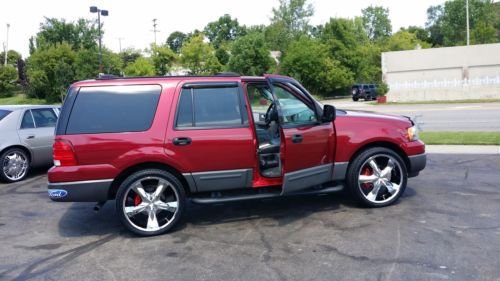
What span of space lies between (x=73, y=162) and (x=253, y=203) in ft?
8.65

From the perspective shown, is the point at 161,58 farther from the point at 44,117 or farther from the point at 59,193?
the point at 59,193

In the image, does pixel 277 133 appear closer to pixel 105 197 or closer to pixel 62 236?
pixel 105 197

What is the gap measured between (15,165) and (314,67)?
45703 millimetres

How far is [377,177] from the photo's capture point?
6.20m

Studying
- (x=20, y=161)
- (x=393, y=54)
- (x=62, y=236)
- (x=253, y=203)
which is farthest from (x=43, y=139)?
(x=393, y=54)

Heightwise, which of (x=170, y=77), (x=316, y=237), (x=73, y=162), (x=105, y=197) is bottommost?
(x=316, y=237)

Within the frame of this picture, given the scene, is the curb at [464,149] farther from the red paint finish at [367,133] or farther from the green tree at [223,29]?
the green tree at [223,29]

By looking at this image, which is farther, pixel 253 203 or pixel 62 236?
pixel 253 203

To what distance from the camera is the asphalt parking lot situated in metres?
4.30

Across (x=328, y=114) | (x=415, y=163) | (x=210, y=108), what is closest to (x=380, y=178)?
(x=415, y=163)

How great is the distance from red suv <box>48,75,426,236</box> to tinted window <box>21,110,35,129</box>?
472cm

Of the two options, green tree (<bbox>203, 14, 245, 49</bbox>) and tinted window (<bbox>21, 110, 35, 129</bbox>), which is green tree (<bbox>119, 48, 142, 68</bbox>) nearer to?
green tree (<bbox>203, 14, 245, 49</bbox>)

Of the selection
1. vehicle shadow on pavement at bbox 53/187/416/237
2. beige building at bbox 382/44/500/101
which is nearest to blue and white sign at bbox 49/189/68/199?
vehicle shadow on pavement at bbox 53/187/416/237

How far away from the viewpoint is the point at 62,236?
18.5 ft
